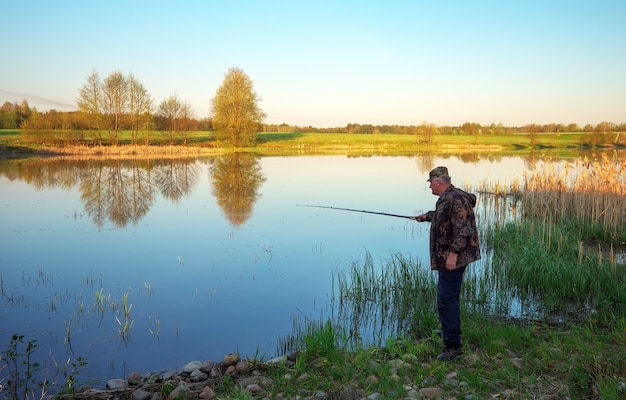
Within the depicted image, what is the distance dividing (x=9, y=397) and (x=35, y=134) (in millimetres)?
49280

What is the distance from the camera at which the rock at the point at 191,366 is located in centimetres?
491

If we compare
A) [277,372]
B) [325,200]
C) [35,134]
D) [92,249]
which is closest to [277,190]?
[325,200]

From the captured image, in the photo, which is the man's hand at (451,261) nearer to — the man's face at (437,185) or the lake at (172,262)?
the man's face at (437,185)

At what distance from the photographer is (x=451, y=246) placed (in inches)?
176

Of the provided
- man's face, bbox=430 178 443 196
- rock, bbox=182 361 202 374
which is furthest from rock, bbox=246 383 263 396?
man's face, bbox=430 178 443 196

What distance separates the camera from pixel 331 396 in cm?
402

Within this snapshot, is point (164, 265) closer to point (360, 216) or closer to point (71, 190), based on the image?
point (360, 216)

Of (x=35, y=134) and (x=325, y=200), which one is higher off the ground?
(x=35, y=134)

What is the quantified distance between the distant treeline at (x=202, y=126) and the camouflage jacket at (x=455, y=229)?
4850 centimetres

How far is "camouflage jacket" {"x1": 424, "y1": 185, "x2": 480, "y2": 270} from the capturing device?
4.40 meters

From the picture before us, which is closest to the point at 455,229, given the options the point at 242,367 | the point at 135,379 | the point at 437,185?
the point at 437,185

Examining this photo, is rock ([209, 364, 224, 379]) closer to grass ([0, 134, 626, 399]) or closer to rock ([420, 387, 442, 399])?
grass ([0, 134, 626, 399])

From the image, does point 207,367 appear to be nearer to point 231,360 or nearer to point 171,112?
point 231,360

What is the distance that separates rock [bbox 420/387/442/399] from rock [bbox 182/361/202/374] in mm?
2478
